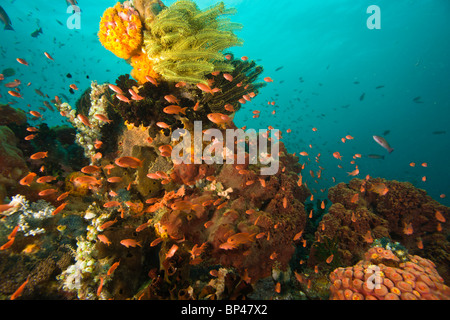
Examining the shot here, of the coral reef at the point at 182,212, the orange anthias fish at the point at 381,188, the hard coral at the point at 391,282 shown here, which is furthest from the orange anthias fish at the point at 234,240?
the orange anthias fish at the point at 381,188

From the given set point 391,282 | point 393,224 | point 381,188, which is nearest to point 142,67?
point 391,282

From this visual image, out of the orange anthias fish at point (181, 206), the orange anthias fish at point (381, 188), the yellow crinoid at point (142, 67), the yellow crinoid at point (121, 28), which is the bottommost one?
the orange anthias fish at point (181, 206)

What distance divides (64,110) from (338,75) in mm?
93681

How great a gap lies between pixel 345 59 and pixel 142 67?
77316 millimetres

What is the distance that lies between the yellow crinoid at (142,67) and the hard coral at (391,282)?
744 centimetres

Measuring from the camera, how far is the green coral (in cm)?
515

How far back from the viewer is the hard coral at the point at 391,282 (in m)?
3.26

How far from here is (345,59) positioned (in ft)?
207

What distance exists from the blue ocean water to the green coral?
17537 mm

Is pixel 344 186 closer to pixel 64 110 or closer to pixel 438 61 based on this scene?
pixel 64 110

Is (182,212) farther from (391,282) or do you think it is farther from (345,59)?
(345,59)

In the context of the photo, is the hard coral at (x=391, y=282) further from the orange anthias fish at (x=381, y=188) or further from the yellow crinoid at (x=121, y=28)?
the yellow crinoid at (x=121, y=28)

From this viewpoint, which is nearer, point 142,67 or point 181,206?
point 181,206

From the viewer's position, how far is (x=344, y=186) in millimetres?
8164
